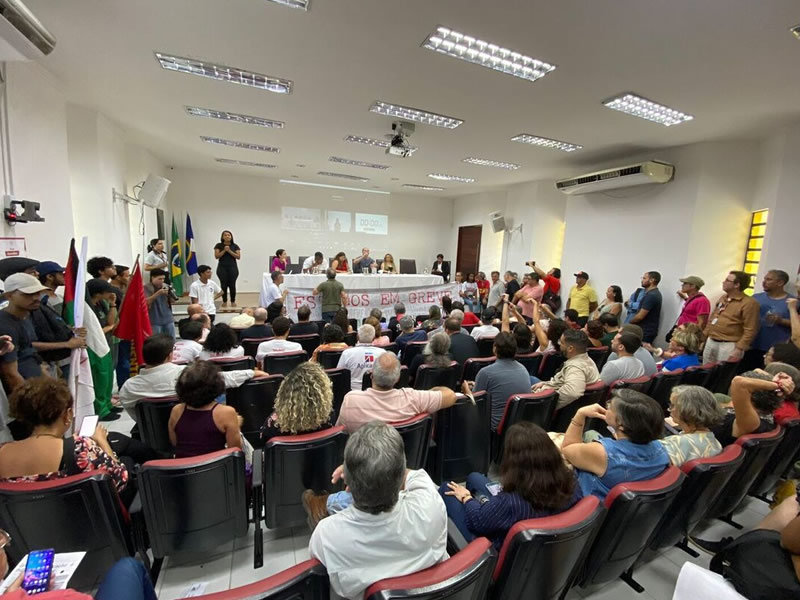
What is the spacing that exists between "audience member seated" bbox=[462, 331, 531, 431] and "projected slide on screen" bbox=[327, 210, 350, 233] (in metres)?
9.54

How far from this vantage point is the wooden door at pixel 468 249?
38.3 ft

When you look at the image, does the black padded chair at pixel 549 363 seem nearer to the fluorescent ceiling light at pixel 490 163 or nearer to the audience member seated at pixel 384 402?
the audience member seated at pixel 384 402

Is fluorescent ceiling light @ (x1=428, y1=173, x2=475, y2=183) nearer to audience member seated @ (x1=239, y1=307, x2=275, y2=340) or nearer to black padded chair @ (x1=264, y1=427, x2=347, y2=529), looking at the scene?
audience member seated @ (x1=239, y1=307, x2=275, y2=340)

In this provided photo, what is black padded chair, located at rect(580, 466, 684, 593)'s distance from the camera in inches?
52.3

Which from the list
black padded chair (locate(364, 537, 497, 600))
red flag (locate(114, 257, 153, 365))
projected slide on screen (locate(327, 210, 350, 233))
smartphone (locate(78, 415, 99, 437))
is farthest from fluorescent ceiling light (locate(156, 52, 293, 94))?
projected slide on screen (locate(327, 210, 350, 233))

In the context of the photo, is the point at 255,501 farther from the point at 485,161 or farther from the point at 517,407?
Result: the point at 485,161

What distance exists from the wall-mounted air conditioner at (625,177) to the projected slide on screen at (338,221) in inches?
267

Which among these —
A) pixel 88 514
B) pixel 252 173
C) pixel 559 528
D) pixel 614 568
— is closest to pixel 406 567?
pixel 559 528

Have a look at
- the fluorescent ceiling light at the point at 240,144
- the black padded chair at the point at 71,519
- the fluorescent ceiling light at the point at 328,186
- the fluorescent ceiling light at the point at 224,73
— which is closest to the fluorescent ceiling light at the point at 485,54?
the fluorescent ceiling light at the point at 224,73

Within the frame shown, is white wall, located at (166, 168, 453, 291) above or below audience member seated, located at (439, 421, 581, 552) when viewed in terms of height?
above

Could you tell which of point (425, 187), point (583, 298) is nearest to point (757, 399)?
point (583, 298)

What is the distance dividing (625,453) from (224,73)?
4937 mm

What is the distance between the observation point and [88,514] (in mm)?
1409

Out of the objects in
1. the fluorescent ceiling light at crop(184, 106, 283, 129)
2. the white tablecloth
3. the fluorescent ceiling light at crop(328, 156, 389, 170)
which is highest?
the fluorescent ceiling light at crop(328, 156, 389, 170)
